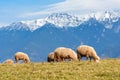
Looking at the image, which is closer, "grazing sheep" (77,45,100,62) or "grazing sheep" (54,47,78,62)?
"grazing sheep" (77,45,100,62)

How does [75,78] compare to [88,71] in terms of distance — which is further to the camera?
[88,71]

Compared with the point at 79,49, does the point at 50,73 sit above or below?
below

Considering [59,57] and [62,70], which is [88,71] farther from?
[59,57]

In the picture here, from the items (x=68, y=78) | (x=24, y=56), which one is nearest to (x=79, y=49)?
(x=24, y=56)

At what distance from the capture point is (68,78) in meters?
23.6

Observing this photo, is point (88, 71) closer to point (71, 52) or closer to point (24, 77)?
point (24, 77)

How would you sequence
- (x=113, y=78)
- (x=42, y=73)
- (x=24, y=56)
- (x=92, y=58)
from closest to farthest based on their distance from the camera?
(x=113, y=78)
(x=42, y=73)
(x=92, y=58)
(x=24, y=56)

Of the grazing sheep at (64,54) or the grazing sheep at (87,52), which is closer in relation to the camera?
the grazing sheep at (87,52)

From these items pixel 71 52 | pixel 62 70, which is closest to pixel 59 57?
pixel 71 52

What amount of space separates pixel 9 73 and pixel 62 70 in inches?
147

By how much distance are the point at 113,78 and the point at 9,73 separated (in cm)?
715

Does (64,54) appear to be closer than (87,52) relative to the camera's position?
Yes

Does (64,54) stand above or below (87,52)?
below

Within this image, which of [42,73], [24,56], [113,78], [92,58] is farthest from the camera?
[24,56]
